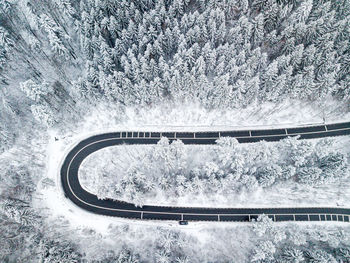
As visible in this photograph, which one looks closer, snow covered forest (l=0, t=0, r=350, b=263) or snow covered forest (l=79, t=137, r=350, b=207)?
snow covered forest (l=0, t=0, r=350, b=263)

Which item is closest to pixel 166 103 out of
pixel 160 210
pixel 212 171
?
pixel 212 171

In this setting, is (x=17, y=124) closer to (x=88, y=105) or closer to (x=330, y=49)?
(x=88, y=105)

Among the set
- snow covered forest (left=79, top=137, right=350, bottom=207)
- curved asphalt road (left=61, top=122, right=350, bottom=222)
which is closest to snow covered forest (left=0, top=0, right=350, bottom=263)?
snow covered forest (left=79, top=137, right=350, bottom=207)

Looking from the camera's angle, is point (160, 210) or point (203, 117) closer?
point (160, 210)

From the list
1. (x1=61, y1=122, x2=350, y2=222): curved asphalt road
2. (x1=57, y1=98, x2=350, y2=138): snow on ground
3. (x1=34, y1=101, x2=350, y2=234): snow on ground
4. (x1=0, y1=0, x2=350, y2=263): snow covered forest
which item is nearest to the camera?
(x1=0, y1=0, x2=350, y2=263): snow covered forest

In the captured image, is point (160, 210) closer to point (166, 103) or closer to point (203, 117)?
point (203, 117)

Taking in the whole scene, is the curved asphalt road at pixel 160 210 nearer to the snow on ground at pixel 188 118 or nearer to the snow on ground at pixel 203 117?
the snow on ground at pixel 188 118

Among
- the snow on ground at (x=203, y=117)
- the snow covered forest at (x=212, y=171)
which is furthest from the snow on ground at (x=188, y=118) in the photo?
the snow covered forest at (x=212, y=171)

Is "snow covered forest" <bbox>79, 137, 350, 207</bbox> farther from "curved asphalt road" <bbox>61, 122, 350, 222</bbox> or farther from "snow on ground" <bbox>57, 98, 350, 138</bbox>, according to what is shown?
"snow on ground" <bbox>57, 98, 350, 138</bbox>

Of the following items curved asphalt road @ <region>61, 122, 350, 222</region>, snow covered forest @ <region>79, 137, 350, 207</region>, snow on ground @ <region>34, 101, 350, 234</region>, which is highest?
snow on ground @ <region>34, 101, 350, 234</region>
